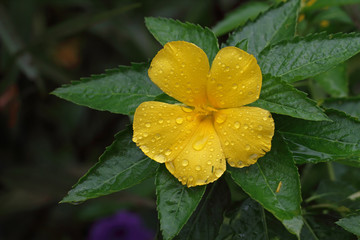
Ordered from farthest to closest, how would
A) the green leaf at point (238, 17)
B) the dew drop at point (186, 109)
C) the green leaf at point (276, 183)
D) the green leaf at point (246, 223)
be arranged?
the green leaf at point (238, 17) → the green leaf at point (246, 223) → the dew drop at point (186, 109) → the green leaf at point (276, 183)

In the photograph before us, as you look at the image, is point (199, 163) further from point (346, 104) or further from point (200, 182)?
point (346, 104)

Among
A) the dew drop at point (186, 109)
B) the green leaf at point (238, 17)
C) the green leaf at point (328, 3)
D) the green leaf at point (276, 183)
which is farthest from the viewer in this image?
the green leaf at point (238, 17)

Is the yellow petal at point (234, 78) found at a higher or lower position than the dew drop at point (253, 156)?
higher

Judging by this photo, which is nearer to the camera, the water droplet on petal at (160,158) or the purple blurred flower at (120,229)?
the water droplet on petal at (160,158)

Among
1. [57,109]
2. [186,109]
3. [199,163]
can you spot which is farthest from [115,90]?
[57,109]

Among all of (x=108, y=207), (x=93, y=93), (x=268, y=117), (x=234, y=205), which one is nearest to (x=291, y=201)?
(x=268, y=117)

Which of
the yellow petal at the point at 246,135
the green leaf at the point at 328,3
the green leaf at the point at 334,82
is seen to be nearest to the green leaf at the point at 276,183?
the yellow petal at the point at 246,135

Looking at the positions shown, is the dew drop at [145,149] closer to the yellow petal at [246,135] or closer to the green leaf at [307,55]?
the yellow petal at [246,135]

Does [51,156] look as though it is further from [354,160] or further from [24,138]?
[354,160]
